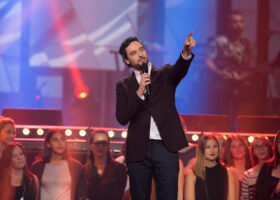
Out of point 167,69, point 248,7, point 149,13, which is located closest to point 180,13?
point 149,13

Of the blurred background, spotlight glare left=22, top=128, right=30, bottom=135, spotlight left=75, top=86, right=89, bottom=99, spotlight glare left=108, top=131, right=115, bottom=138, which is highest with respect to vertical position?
the blurred background

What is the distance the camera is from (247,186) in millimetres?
3922

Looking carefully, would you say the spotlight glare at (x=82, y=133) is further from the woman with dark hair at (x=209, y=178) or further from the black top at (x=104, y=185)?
the woman with dark hair at (x=209, y=178)

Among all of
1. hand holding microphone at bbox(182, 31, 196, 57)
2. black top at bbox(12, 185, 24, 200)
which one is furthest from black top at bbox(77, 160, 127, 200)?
hand holding microphone at bbox(182, 31, 196, 57)

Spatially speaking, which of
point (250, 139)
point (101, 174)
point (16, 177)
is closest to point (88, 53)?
point (101, 174)

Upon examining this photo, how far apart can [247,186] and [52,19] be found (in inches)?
159

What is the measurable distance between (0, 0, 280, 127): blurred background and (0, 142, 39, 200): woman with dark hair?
2.41m

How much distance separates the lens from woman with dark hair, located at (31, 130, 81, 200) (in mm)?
3951

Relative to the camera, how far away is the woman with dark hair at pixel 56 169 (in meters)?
3.95

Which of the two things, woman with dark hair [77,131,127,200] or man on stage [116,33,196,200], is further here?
woman with dark hair [77,131,127,200]

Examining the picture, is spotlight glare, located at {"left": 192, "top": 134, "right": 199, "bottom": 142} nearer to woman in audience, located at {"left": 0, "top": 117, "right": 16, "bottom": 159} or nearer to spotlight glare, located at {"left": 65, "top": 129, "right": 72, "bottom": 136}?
spotlight glare, located at {"left": 65, "top": 129, "right": 72, "bottom": 136}

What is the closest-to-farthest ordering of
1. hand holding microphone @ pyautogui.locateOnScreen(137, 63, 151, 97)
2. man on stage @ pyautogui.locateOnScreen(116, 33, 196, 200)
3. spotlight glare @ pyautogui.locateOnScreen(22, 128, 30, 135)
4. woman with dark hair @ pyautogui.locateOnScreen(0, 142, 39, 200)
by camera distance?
hand holding microphone @ pyautogui.locateOnScreen(137, 63, 151, 97), man on stage @ pyautogui.locateOnScreen(116, 33, 196, 200), woman with dark hair @ pyautogui.locateOnScreen(0, 142, 39, 200), spotlight glare @ pyautogui.locateOnScreen(22, 128, 30, 135)

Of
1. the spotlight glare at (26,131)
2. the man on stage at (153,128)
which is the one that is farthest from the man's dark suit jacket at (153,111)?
the spotlight glare at (26,131)

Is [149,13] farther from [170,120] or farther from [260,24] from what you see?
[170,120]
